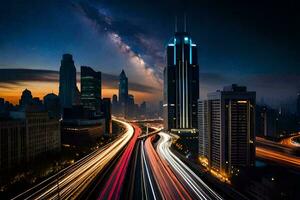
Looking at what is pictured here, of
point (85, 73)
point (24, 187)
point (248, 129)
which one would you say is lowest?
point (24, 187)

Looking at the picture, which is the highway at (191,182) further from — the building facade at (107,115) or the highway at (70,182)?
the building facade at (107,115)

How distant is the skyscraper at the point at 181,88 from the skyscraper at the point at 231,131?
1834 inches

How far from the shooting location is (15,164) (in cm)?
4844

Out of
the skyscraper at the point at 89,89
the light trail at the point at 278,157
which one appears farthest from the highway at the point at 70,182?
the skyscraper at the point at 89,89

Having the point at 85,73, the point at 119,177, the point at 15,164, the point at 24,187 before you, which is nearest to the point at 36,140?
the point at 15,164

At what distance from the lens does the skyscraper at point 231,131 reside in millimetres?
64250

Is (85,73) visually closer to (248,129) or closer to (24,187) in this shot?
(248,129)

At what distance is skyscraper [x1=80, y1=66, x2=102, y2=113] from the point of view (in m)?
150

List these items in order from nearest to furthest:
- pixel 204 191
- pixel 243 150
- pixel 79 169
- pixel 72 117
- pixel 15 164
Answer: pixel 204 191, pixel 79 169, pixel 15 164, pixel 243 150, pixel 72 117

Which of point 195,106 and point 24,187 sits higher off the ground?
point 195,106

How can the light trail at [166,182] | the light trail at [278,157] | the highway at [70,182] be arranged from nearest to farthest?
the light trail at [166,182]
the highway at [70,182]
the light trail at [278,157]

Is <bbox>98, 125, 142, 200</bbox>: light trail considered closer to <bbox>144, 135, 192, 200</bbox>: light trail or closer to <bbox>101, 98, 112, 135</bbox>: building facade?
<bbox>144, 135, 192, 200</bbox>: light trail

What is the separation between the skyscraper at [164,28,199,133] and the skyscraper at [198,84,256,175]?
46.6m

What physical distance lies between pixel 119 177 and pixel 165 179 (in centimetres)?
667
